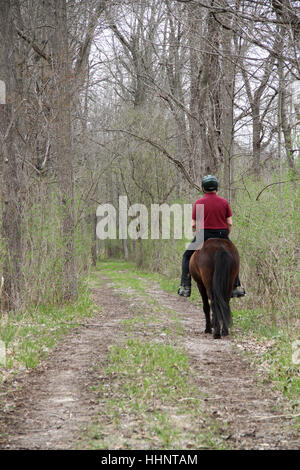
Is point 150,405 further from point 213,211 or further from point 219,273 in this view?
point 213,211

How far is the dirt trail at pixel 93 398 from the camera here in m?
4.04

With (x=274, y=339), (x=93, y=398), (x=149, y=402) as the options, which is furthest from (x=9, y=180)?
(x=149, y=402)

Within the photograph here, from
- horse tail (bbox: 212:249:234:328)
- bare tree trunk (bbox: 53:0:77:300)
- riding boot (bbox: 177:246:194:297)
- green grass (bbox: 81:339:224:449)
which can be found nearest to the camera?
green grass (bbox: 81:339:224:449)

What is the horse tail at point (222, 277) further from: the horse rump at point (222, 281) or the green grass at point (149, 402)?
the green grass at point (149, 402)

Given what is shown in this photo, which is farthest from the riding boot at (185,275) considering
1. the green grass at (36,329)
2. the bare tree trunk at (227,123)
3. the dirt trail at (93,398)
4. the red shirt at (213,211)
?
the bare tree trunk at (227,123)

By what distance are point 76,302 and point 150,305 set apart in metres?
1.84

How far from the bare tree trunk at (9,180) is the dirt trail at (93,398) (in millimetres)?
2451

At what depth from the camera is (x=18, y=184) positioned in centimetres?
1074

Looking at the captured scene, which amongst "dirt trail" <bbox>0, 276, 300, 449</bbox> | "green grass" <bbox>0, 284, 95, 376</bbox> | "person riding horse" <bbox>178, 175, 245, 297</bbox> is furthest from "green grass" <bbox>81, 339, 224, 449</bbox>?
"person riding horse" <bbox>178, 175, 245, 297</bbox>

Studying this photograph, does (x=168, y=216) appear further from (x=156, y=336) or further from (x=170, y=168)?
(x=156, y=336)

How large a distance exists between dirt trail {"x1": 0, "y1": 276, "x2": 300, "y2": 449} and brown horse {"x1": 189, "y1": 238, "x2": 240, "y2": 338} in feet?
1.40

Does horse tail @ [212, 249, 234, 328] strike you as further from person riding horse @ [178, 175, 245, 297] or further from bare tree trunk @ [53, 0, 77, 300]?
bare tree trunk @ [53, 0, 77, 300]

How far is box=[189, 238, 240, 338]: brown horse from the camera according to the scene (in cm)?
811

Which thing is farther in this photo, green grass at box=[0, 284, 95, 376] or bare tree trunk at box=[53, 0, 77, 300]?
bare tree trunk at box=[53, 0, 77, 300]
